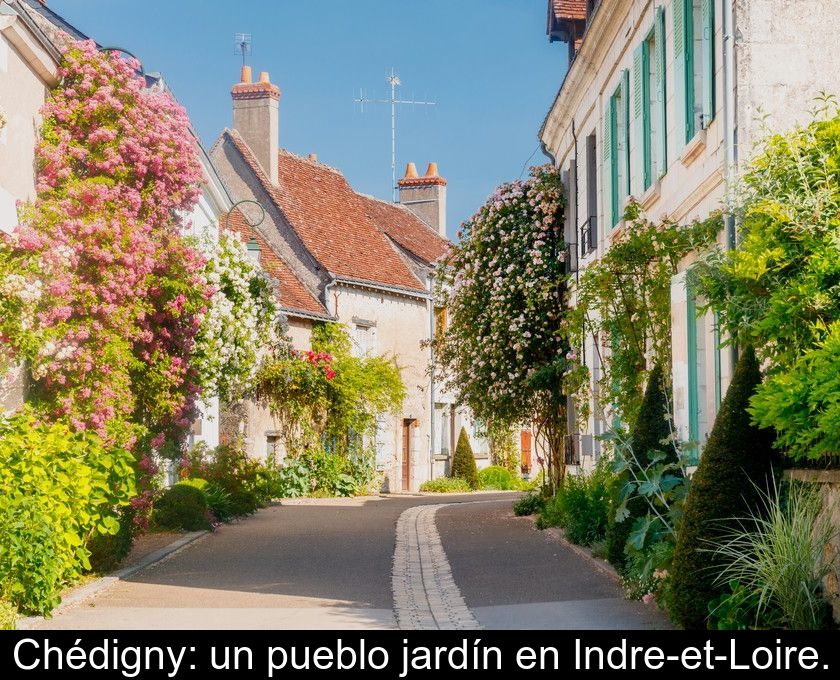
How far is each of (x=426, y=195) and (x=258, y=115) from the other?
11.7m

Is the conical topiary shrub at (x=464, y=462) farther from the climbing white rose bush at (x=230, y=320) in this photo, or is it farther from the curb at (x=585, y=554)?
the curb at (x=585, y=554)

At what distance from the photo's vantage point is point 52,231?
41.2ft

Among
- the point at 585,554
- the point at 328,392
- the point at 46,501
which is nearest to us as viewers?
the point at 46,501

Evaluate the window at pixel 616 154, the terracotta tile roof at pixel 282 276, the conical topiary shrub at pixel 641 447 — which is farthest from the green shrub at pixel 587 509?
the terracotta tile roof at pixel 282 276

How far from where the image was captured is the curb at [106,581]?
9.12 m

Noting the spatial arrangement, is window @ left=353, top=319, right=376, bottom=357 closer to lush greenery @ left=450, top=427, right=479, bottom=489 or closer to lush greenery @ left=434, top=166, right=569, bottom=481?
lush greenery @ left=450, top=427, right=479, bottom=489

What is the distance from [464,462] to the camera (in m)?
37.2

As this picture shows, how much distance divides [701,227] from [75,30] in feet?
25.0

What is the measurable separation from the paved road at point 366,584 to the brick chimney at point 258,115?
1577cm

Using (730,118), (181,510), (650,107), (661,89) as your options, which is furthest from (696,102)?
(181,510)

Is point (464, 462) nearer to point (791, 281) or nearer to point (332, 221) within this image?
point (332, 221)

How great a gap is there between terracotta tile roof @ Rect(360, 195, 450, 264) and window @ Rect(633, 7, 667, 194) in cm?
2090
